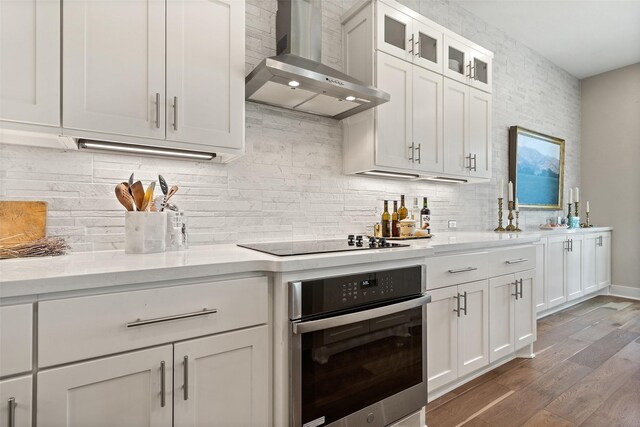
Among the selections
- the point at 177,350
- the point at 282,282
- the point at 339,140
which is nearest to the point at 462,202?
the point at 339,140

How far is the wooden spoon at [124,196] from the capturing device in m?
1.50

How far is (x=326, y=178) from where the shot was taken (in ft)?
7.68

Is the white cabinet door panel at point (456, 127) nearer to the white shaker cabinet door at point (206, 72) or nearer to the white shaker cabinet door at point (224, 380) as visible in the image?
the white shaker cabinet door at point (206, 72)

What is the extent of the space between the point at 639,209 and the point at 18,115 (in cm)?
614

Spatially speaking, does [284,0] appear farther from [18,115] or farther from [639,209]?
[639,209]

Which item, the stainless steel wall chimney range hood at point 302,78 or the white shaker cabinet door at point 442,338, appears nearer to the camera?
the stainless steel wall chimney range hood at point 302,78

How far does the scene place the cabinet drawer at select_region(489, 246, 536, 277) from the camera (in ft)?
7.47

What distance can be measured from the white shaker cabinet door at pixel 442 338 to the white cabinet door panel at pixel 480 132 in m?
1.28

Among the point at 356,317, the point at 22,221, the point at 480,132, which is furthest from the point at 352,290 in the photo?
the point at 480,132

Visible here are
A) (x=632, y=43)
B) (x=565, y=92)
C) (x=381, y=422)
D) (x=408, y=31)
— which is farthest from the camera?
(x=565, y=92)

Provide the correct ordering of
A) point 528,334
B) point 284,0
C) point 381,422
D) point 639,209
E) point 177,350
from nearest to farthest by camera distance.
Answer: point 177,350 → point 381,422 → point 284,0 → point 528,334 → point 639,209

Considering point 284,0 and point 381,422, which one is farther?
point 284,0

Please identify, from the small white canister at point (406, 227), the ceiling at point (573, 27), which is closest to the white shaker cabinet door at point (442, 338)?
the small white canister at point (406, 227)

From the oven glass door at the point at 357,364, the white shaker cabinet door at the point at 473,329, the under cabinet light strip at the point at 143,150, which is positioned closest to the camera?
the oven glass door at the point at 357,364
